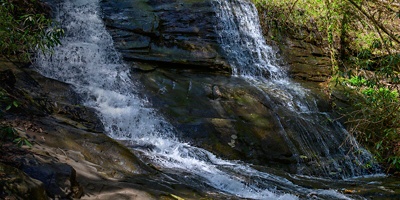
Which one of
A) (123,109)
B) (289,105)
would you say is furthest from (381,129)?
(123,109)

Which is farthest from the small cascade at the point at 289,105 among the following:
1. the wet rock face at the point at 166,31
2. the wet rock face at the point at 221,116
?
the wet rock face at the point at 166,31

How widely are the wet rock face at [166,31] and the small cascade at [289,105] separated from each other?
52 centimetres

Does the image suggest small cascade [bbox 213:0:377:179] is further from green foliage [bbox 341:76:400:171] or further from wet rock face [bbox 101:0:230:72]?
wet rock face [bbox 101:0:230:72]

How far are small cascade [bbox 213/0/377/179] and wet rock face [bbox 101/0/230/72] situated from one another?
518 millimetres

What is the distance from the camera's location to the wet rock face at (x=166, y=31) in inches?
405

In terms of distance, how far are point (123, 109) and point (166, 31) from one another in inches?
151

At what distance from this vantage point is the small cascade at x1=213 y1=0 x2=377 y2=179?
8055mm

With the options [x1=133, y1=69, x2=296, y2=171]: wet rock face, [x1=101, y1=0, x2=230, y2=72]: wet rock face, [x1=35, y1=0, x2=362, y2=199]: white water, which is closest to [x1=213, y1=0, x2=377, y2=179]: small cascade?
[x1=133, y1=69, x2=296, y2=171]: wet rock face

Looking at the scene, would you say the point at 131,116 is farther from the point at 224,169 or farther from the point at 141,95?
the point at 224,169

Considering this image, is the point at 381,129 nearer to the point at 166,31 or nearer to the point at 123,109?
the point at 123,109

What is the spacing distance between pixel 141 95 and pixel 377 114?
202 inches

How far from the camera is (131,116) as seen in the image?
303 inches

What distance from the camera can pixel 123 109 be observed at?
7871mm

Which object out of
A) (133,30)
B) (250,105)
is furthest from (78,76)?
(250,105)
